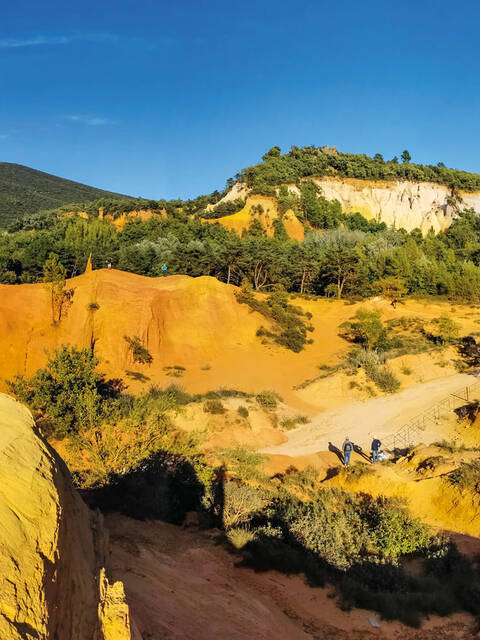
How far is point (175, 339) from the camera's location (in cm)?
2745

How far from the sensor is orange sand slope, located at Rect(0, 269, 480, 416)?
22.1 metres

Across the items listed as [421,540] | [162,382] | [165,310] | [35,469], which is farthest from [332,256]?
[35,469]

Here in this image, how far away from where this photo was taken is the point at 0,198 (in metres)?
88.4

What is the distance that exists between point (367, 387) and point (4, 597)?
68.9ft

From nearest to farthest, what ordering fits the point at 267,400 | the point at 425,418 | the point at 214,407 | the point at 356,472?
1. the point at 356,472
2. the point at 214,407
3. the point at 425,418
4. the point at 267,400

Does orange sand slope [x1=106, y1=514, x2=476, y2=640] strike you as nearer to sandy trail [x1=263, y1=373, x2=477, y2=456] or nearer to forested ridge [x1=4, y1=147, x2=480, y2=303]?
sandy trail [x1=263, y1=373, x2=477, y2=456]

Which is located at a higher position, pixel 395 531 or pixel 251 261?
pixel 251 261

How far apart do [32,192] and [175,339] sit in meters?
92.3

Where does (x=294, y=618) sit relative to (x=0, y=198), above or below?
below

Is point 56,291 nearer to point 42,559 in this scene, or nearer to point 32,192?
point 42,559

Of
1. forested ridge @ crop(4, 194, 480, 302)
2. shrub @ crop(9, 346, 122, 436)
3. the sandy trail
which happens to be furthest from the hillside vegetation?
shrub @ crop(9, 346, 122, 436)

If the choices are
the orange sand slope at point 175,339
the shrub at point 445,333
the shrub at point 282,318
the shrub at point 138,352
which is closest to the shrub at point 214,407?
the orange sand slope at point 175,339

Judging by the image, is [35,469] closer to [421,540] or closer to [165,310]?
[421,540]

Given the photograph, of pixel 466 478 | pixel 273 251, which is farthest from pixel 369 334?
pixel 273 251
